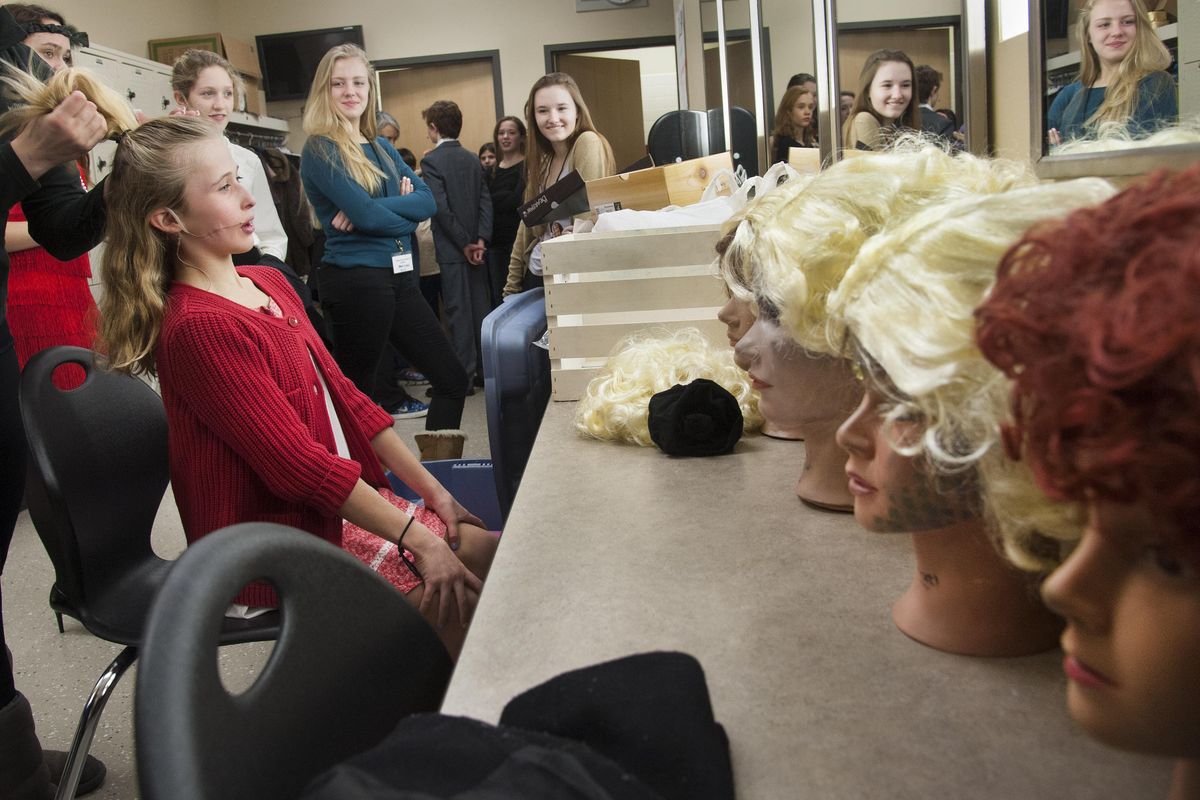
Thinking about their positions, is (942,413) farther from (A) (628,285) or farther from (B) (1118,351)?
(A) (628,285)

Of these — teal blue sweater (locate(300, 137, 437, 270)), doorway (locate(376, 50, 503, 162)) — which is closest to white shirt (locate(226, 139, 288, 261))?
teal blue sweater (locate(300, 137, 437, 270))

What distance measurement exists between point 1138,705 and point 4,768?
1854 mm

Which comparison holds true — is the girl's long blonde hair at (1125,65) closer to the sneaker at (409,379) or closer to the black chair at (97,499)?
the black chair at (97,499)

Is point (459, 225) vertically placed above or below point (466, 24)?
below

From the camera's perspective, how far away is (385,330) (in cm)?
360

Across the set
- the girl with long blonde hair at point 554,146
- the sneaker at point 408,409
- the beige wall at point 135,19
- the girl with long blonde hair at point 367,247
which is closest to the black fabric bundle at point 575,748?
the girl with long blonde hair at point 367,247

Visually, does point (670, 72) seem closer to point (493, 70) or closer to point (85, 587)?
point (493, 70)

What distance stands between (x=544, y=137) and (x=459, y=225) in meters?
2.24

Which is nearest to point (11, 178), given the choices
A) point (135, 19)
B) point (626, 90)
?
point (135, 19)

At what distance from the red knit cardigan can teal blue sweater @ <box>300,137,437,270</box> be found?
5.94 ft

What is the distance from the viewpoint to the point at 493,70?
830cm

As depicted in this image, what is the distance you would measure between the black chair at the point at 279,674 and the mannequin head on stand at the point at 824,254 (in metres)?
0.49

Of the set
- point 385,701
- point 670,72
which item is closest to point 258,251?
point 385,701

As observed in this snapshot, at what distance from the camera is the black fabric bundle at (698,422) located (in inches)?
58.2
